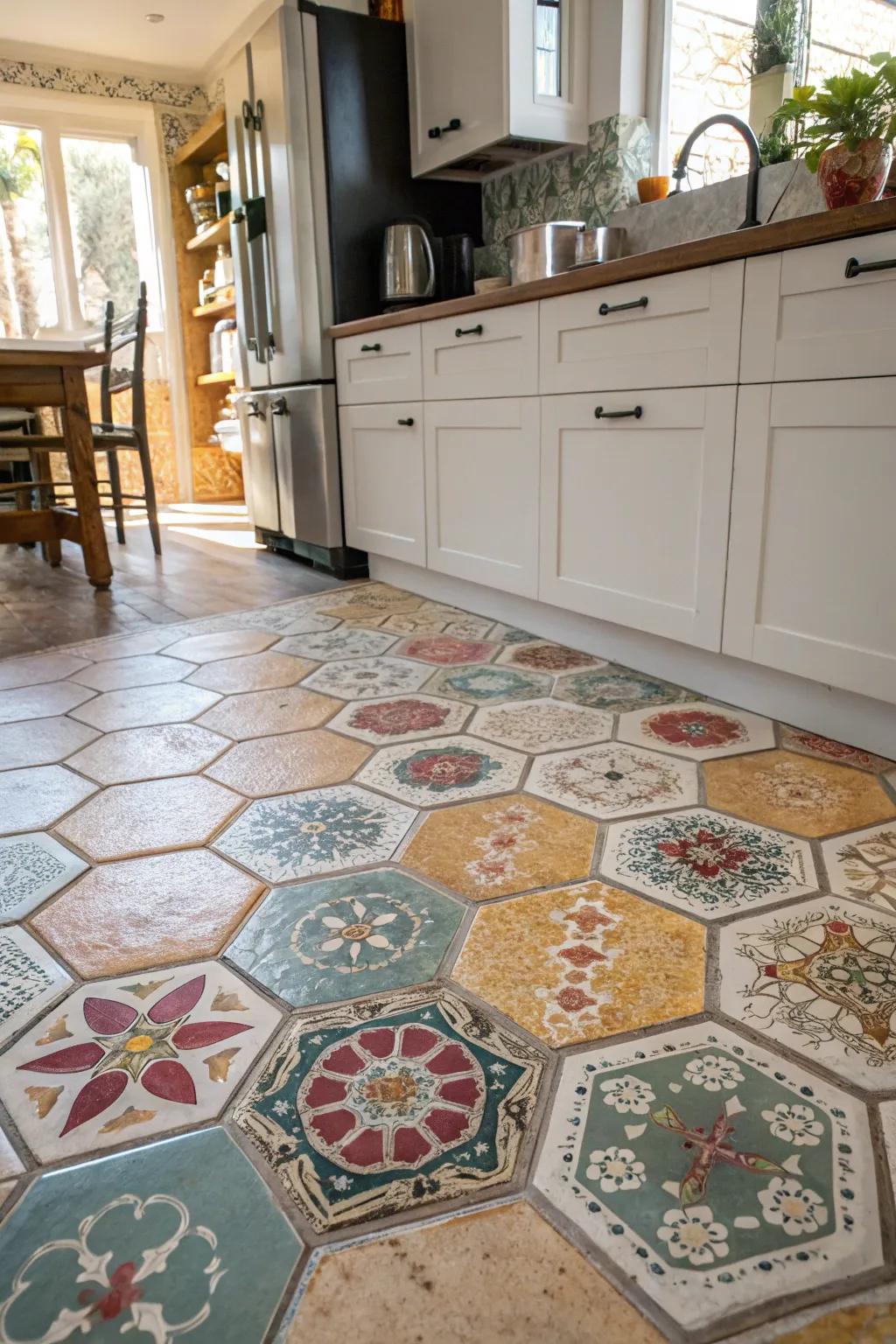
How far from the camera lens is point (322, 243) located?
10.0 feet

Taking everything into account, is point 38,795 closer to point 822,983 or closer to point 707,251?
point 822,983

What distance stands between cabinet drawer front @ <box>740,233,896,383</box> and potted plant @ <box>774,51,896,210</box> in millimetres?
194

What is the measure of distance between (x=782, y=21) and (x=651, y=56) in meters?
0.43

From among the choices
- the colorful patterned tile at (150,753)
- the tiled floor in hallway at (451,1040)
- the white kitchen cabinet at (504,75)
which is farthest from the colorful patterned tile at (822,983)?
the white kitchen cabinet at (504,75)

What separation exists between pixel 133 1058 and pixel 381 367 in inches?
94.5

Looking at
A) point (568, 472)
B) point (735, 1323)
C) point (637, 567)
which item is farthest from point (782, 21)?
Answer: point (735, 1323)

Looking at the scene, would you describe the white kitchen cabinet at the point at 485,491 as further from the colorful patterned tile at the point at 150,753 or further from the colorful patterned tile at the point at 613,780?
the colorful patterned tile at the point at 150,753

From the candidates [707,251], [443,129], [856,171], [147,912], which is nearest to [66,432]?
[443,129]

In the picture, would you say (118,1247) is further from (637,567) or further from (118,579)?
(118,579)

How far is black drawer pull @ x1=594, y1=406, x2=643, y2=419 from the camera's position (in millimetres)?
1830

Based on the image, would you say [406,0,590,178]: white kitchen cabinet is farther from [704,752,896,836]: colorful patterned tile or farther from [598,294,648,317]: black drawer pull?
[704,752,896,836]: colorful patterned tile

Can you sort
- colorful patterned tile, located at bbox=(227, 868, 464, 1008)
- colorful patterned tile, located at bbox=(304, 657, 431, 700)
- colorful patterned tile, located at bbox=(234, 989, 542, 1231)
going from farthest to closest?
colorful patterned tile, located at bbox=(304, 657, 431, 700) < colorful patterned tile, located at bbox=(227, 868, 464, 1008) < colorful patterned tile, located at bbox=(234, 989, 542, 1231)

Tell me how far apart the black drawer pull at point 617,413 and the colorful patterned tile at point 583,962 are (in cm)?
108

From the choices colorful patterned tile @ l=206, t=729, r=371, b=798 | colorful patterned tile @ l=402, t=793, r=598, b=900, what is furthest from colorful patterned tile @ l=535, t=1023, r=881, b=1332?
colorful patterned tile @ l=206, t=729, r=371, b=798
